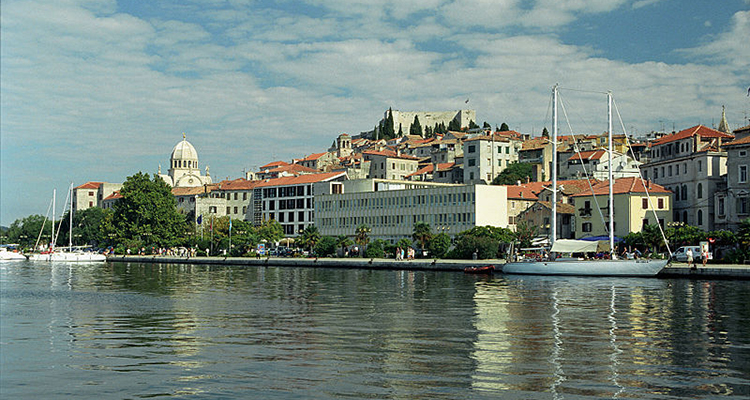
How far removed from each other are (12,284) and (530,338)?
41446 mm

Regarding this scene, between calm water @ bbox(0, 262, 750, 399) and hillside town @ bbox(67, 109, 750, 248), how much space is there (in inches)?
1245

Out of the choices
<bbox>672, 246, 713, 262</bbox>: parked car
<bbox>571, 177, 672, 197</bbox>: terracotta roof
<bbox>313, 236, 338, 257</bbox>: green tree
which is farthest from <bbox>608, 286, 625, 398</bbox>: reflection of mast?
<bbox>313, 236, 338, 257</bbox>: green tree

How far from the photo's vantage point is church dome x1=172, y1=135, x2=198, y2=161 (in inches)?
7554

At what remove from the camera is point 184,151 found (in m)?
192

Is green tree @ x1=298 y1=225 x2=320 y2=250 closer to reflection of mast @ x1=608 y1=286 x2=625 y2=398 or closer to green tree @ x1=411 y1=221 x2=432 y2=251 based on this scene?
green tree @ x1=411 y1=221 x2=432 y2=251

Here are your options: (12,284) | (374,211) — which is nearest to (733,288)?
(12,284)

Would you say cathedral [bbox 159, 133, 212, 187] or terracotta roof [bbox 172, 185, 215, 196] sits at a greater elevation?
cathedral [bbox 159, 133, 212, 187]

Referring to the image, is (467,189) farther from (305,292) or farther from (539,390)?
(539,390)

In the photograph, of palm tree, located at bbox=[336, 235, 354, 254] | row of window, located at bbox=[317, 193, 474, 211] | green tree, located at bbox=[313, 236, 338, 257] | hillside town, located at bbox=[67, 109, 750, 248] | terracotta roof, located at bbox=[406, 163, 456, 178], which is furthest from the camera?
terracotta roof, located at bbox=[406, 163, 456, 178]

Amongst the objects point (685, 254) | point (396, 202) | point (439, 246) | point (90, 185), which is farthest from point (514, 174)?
point (90, 185)

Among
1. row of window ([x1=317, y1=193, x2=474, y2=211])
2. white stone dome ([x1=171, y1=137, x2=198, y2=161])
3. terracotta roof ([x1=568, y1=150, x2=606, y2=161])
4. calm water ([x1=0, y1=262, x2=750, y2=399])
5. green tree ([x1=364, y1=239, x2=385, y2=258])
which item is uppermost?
white stone dome ([x1=171, y1=137, x2=198, y2=161])

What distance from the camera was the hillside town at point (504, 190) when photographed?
85438 millimetres

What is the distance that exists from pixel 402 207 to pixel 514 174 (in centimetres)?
3538

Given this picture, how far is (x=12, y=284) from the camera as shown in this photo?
53156 mm
